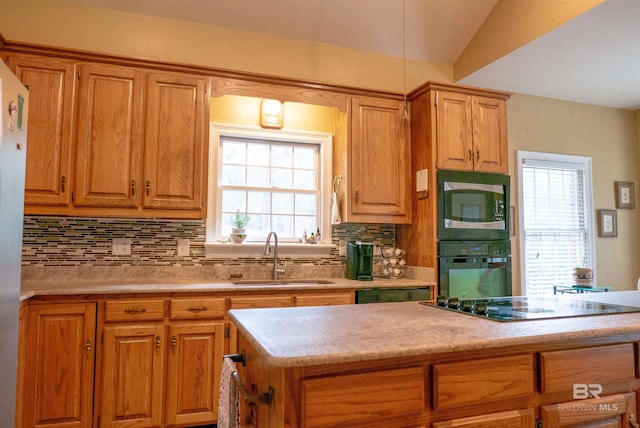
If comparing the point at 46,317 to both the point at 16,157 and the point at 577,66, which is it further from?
the point at 577,66

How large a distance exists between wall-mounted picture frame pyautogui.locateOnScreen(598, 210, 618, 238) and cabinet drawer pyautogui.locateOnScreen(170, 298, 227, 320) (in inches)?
162

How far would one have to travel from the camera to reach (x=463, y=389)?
4.04ft

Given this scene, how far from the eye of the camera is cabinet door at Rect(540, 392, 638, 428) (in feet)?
4.38

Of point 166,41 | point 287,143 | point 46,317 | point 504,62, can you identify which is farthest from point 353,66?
point 46,317

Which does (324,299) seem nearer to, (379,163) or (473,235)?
(379,163)

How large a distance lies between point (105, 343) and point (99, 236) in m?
0.88

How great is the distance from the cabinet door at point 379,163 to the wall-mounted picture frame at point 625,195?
9.15ft

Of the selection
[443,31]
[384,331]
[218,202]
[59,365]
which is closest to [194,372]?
[59,365]

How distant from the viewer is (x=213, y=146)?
11.1ft

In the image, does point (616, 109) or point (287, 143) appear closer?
point (287, 143)

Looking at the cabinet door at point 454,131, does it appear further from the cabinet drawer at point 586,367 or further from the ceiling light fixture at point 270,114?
the cabinet drawer at point 586,367

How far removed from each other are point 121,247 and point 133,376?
3.17 feet

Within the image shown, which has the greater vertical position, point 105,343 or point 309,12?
point 309,12

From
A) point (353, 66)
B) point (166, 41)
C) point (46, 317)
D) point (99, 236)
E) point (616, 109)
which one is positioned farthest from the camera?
point (616, 109)
